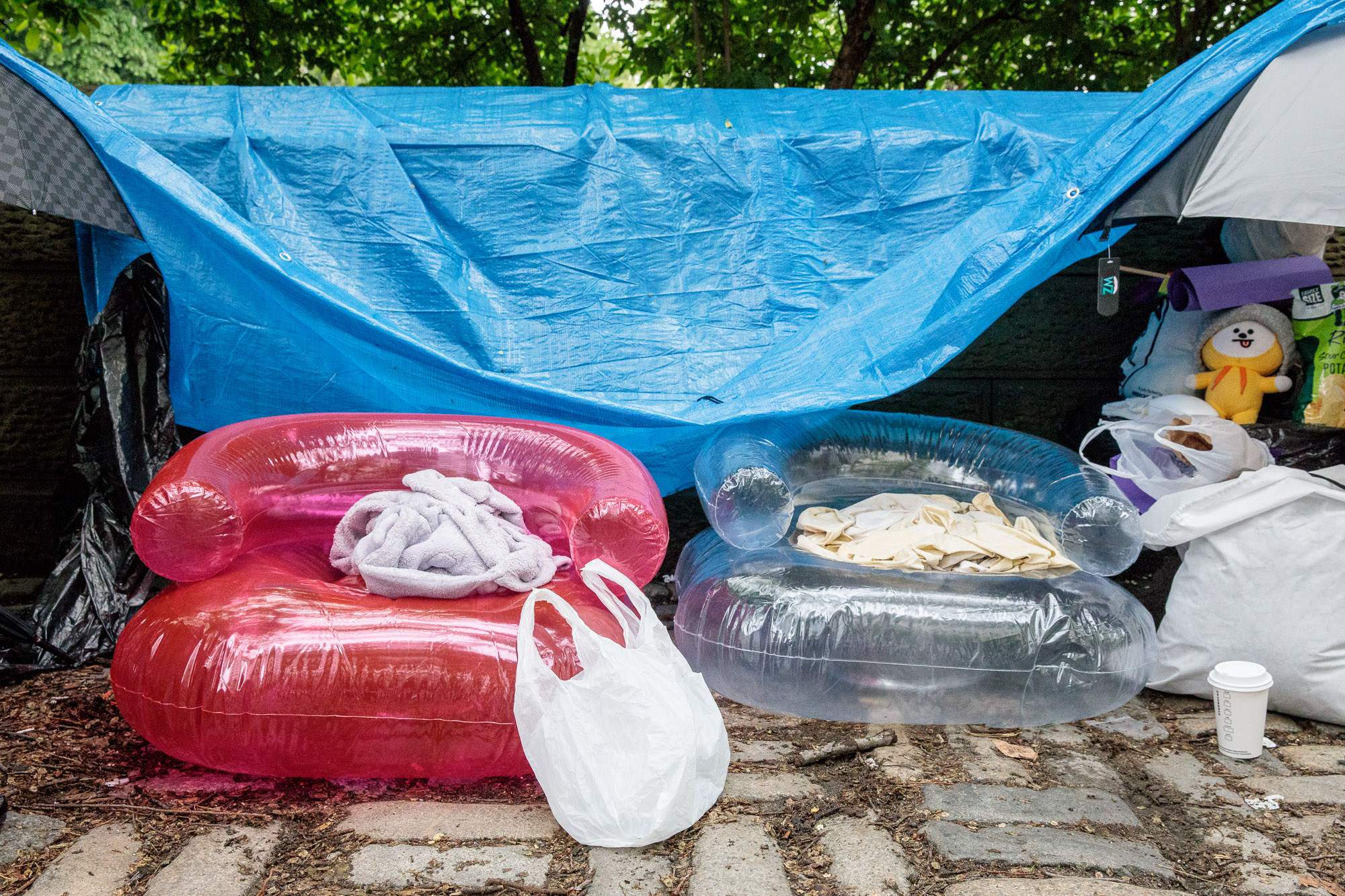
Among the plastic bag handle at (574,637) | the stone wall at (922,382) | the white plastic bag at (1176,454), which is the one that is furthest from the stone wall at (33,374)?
the white plastic bag at (1176,454)

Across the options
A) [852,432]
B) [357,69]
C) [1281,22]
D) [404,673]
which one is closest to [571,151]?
[852,432]

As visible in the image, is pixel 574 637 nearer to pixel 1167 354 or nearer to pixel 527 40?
pixel 1167 354

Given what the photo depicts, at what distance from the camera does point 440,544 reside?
2182mm

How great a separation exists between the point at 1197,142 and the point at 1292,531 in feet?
3.30

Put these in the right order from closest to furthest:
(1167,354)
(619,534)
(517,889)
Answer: (517,889)
(619,534)
(1167,354)

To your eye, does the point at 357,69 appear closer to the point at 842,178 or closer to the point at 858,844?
the point at 842,178

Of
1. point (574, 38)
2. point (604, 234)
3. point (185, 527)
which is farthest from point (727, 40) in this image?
point (185, 527)

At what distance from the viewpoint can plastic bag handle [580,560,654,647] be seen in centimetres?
190

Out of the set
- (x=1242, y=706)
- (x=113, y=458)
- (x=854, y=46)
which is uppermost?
(x=854, y=46)

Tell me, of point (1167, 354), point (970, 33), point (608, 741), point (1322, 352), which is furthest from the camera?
point (970, 33)

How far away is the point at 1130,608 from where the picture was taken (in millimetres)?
2324

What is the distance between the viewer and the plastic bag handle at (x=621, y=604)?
1903 mm

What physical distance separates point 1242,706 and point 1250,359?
45.5 inches

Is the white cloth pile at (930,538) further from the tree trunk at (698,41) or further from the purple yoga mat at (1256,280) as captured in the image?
the tree trunk at (698,41)
